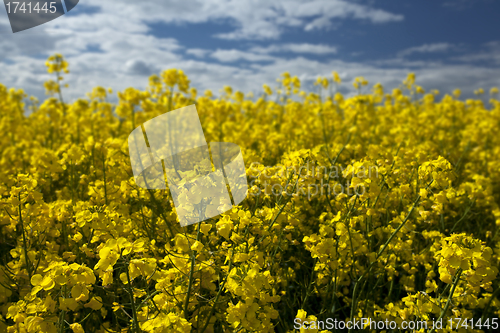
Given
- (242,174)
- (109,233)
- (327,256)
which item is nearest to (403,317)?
(327,256)

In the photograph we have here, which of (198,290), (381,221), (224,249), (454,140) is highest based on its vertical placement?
(224,249)

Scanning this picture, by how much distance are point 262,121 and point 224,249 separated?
687 cm

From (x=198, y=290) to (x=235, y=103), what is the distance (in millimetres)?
7184

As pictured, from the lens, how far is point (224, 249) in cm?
170

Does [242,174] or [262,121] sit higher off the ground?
[242,174]

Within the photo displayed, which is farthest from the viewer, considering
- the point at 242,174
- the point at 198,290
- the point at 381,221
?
the point at 381,221

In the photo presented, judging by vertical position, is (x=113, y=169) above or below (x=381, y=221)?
above

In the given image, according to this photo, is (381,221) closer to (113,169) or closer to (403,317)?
(403,317)

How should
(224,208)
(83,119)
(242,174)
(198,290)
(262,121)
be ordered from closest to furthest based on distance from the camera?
(198,290), (224,208), (242,174), (83,119), (262,121)

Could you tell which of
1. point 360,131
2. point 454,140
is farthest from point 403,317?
point 454,140

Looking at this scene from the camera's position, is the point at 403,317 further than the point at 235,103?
No

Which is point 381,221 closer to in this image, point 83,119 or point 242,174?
point 242,174

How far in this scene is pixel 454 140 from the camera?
6.66 meters

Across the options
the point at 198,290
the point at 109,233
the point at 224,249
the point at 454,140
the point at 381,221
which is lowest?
the point at 454,140
